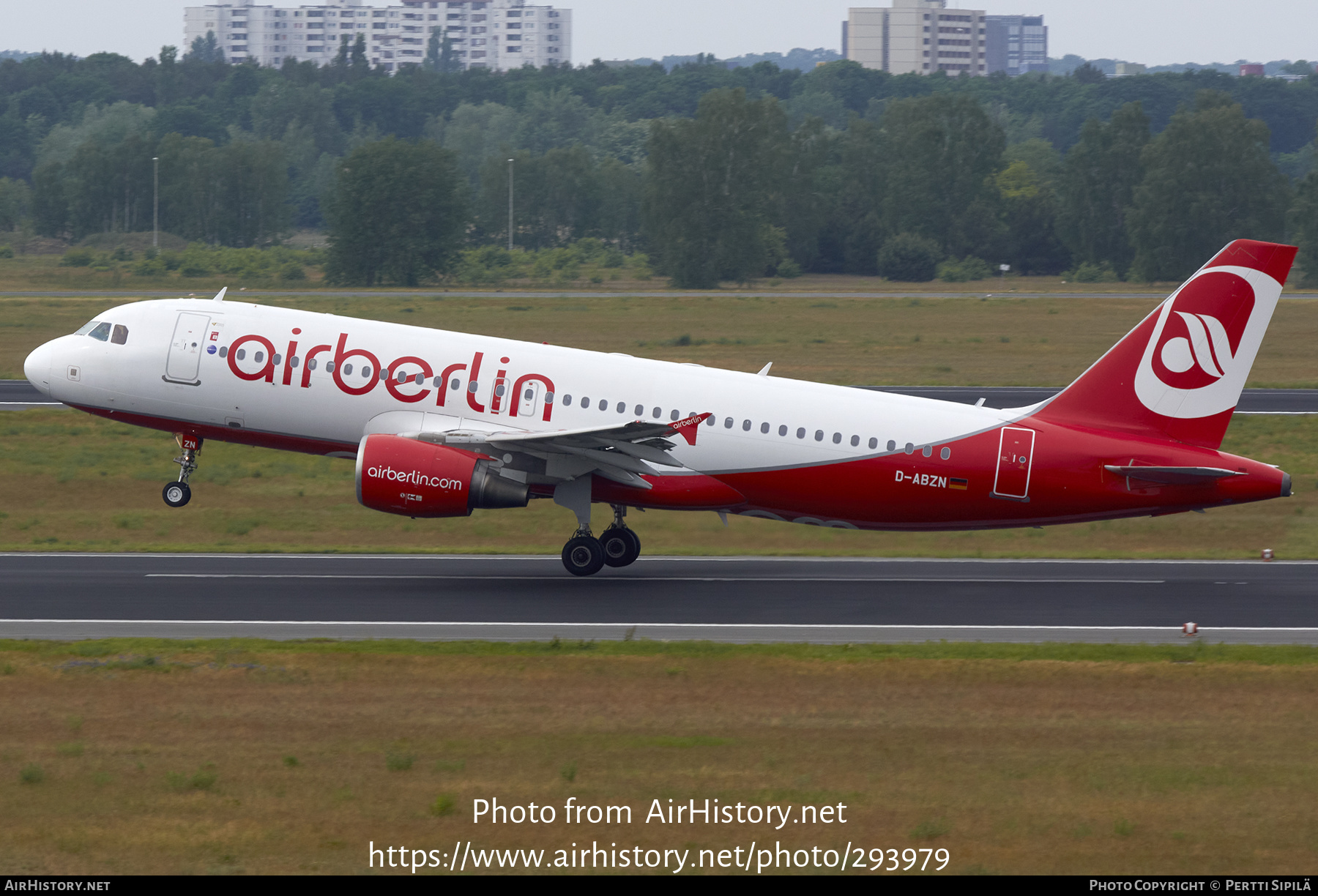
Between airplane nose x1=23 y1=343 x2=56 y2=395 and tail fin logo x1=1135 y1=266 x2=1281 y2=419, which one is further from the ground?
tail fin logo x1=1135 y1=266 x2=1281 y2=419

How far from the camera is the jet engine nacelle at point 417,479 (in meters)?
29.8

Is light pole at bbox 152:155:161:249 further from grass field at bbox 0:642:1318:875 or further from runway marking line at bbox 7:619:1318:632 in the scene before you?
grass field at bbox 0:642:1318:875

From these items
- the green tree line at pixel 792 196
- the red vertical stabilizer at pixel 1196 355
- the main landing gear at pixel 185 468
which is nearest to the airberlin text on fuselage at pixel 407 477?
the main landing gear at pixel 185 468

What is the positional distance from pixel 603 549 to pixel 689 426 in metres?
3.28

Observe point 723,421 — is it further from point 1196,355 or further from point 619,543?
point 1196,355

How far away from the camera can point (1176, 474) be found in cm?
3033

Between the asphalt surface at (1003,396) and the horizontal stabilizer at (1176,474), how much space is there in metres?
22.1

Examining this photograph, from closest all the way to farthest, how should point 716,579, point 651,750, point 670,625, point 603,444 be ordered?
point 651,750 → point 670,625 → point 603,444 → point 716,579

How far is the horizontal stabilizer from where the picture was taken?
30.2 meters

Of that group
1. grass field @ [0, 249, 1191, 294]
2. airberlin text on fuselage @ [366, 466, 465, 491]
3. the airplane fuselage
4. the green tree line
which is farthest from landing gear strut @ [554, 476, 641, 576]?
the green tree line

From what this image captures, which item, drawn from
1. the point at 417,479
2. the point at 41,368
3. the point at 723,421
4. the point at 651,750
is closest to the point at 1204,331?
the point at 723,421

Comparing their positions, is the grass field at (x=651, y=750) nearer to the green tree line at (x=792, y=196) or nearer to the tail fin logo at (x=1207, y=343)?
the tail fin logo at (x=1207, y=343)

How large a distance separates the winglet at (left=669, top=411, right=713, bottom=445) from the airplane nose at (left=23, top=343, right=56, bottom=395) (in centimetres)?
1407
